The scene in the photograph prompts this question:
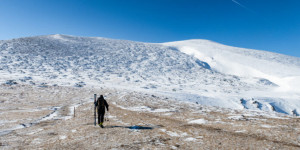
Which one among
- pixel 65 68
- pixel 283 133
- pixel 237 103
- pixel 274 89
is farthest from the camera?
pixel 65 68

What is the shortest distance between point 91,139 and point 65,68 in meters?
52.5

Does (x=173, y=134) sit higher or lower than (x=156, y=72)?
lower

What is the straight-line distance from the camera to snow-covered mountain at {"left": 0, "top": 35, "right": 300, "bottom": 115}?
3766 centimetres

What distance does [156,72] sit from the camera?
2341 inches

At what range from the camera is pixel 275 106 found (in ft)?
113

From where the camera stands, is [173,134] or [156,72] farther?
[156,72]

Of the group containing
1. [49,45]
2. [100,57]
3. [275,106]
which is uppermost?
[49,45]

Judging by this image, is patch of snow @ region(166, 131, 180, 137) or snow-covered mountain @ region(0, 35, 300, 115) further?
snow-covered mountain @ region(0, 35, 300, 115)

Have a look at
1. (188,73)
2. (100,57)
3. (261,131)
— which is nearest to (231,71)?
(188,73)

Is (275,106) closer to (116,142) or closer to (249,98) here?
(249,98)

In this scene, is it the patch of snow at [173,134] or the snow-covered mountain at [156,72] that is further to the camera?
the snow-covered mountain at [156,72]

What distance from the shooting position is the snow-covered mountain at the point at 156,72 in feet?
124

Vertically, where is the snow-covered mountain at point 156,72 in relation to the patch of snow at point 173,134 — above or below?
above

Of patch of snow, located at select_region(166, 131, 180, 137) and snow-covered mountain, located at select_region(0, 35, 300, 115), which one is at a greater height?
snow-covered mountain, located at select_region(0, 35, 300, 115)
